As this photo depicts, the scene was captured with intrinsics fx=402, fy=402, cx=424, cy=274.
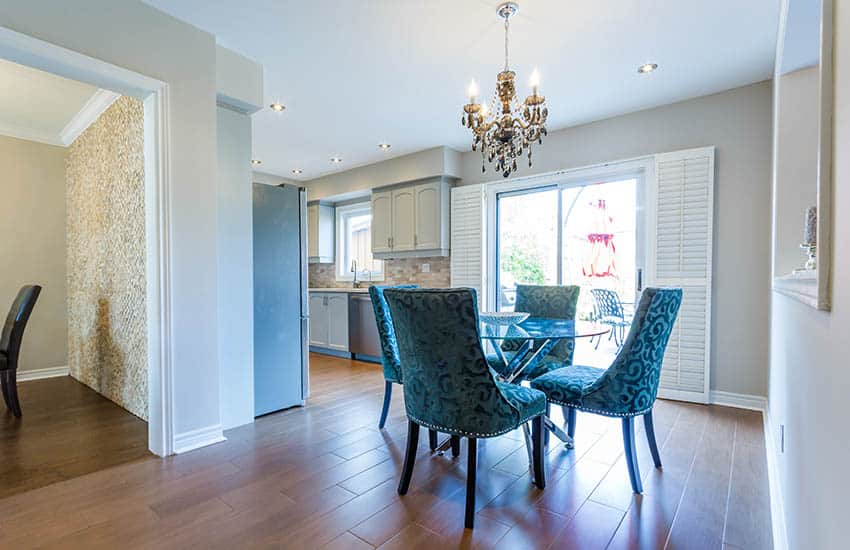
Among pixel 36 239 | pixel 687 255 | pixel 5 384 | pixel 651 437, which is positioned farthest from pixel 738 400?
pixel 36 239

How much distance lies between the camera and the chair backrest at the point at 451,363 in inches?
64.4

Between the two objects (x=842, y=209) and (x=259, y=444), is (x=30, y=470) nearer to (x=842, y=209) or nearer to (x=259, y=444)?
(x=259, y=444)

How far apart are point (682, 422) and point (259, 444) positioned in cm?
293

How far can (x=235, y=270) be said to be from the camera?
2.82 metres

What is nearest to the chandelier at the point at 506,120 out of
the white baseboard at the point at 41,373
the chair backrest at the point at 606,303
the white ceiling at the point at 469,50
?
the white ceiling at the point at 469,50

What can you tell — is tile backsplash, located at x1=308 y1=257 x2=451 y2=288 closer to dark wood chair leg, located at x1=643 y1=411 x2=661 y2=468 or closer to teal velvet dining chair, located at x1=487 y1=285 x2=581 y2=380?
teal velvet dining chair, located at x1=487 y1=285 x2=581 y2=380

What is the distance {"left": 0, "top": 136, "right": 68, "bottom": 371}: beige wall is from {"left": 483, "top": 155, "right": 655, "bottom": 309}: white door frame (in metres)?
4.63

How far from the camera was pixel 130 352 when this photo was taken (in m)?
3.03

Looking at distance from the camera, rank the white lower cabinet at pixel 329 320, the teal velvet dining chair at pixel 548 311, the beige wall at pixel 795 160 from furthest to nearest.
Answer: the white lower cabinet at pixel 329 320 → the teal velvet dining chair at pixel 548 311 → the beige wall at pixel 795 160

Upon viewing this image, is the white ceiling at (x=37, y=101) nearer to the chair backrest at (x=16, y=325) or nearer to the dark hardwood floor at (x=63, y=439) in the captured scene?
the chair backrest at (x=16, y=325)

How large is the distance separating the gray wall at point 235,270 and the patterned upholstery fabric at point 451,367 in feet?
5.00

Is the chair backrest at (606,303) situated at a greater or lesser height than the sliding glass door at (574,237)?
lesser

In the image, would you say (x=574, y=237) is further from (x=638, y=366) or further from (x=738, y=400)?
(x=638, y=366)

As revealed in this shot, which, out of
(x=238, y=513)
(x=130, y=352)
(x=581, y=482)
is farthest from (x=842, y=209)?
(x=130, y=352)
